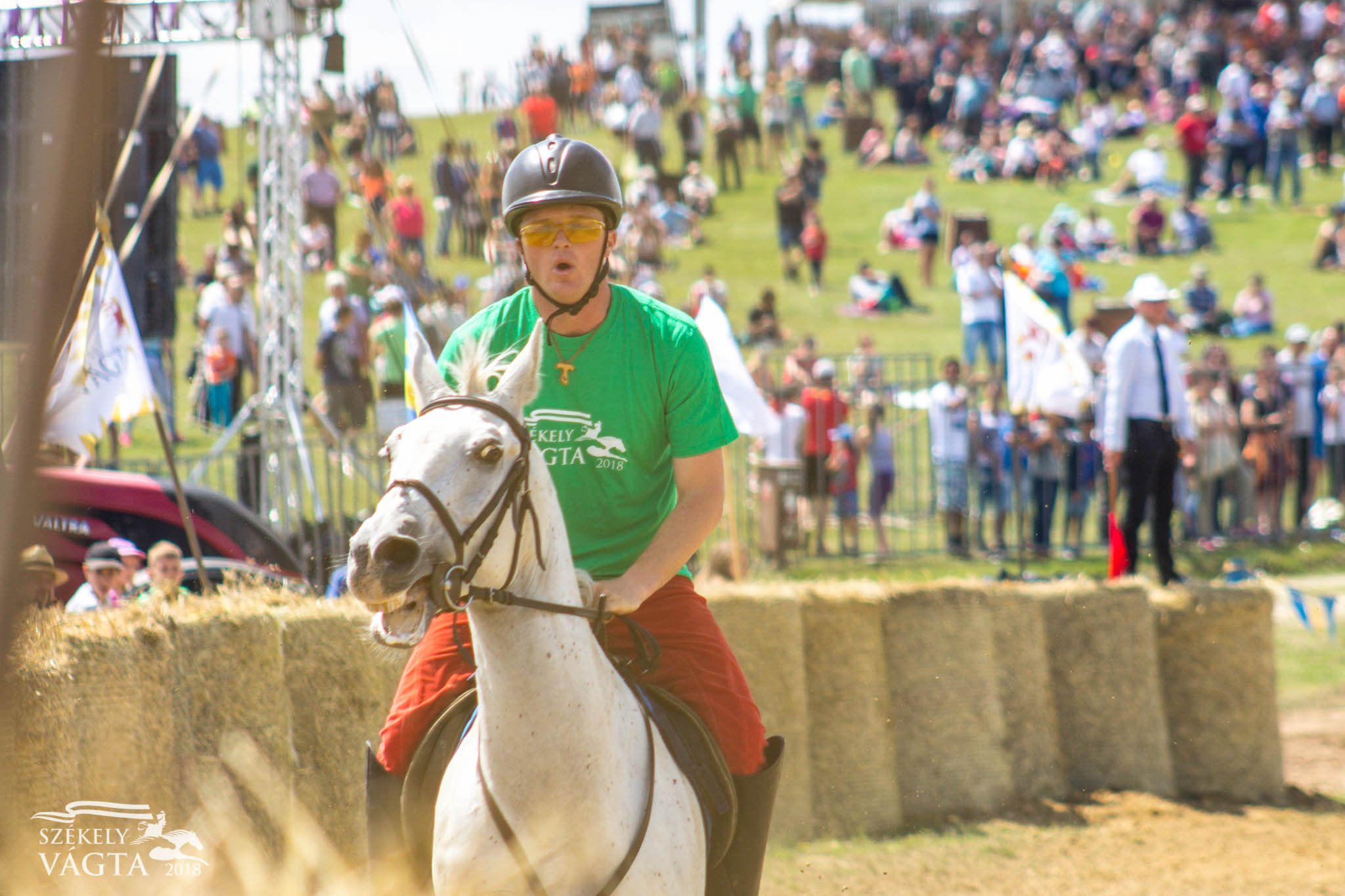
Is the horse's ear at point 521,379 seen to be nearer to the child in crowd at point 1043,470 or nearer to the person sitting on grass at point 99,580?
the person sitting on grass at point 99,580

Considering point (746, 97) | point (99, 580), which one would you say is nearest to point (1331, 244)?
point (746, 97)

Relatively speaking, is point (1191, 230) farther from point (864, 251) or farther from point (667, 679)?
point (667, 679)

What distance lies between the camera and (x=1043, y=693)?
360 inches

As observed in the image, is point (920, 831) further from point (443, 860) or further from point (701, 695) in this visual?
point (443, 860)

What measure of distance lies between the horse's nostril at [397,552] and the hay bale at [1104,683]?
6.77 m

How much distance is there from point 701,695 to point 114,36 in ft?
10.1

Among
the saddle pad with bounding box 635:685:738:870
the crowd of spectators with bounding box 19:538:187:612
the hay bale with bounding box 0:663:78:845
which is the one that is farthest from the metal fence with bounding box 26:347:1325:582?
the saddle pad with bounding box 635:685:738:870

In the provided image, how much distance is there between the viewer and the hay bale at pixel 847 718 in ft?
27.7

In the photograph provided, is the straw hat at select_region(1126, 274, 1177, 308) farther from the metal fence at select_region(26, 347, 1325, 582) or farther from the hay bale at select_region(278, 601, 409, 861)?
the hay bale at select_region(278, 601, 409, 861)

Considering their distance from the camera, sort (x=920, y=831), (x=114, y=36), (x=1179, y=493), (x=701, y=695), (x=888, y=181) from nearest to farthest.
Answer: (x=114, y=36) < (x=701, y=695) < (x=920, y=831) < (x=1179, y=493) < (x=888, y=181)

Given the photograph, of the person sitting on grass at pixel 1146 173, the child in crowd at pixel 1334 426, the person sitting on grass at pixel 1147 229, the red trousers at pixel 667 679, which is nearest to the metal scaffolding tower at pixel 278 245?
the red trousers at pixel 667 679

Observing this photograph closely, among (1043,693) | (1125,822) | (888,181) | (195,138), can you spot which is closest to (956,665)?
(1043,693)

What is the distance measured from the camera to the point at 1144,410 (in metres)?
11.9

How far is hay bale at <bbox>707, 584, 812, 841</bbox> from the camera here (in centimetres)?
815
